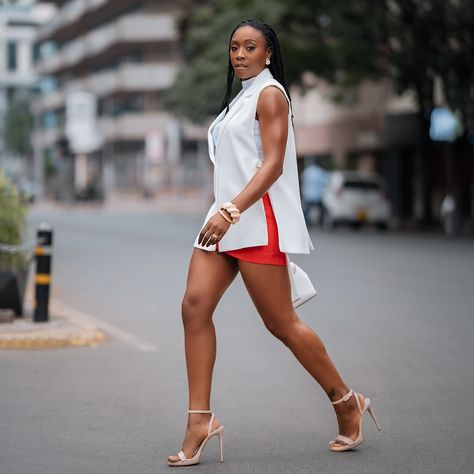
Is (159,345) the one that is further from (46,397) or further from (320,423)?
(320,423)

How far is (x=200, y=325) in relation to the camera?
5336 mm

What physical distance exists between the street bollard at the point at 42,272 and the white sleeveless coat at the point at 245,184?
15.2ft

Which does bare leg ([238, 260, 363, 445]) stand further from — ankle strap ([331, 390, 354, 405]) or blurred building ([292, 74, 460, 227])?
blurred building ([292, 74, 460, 227])

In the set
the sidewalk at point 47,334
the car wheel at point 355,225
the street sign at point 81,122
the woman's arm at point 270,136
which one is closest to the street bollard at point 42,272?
the sidewalk at point 47,334

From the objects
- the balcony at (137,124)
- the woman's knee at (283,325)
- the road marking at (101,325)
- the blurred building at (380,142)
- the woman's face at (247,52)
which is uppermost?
the balcony at (137,124)

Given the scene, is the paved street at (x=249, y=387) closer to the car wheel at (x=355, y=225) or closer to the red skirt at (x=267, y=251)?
the red skirt at (x=267, y=251)

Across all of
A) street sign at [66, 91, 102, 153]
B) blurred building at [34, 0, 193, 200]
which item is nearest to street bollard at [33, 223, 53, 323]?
street sign at [66, 91, 102, 153]

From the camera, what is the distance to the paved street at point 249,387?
5.55m

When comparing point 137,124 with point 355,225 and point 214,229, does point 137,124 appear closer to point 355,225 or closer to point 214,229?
point 355,225

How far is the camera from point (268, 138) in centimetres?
527

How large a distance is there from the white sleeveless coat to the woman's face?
73 millimetres

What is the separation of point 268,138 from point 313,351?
3.13ft

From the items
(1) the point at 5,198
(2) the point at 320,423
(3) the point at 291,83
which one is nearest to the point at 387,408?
(2) the point at 320,423

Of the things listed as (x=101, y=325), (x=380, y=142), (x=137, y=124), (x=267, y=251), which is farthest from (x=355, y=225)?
(x=137, y=124)
